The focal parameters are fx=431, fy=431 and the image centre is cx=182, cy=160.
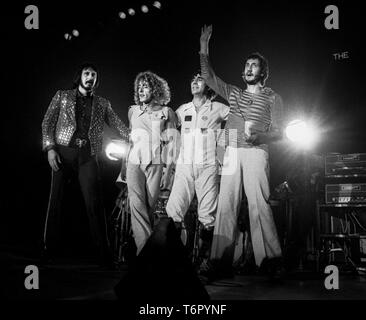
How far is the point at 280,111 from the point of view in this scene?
12.8ft

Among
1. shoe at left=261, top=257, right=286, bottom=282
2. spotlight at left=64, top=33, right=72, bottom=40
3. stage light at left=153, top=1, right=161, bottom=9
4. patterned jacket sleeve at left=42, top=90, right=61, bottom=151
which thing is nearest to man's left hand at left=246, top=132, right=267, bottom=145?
shoe at left=261, top=257, right=286, bottom=282

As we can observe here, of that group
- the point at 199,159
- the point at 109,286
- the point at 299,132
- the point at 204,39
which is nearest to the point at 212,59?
the point at 204,39

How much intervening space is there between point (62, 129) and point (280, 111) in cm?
210

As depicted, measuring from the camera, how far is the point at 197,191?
163 inches

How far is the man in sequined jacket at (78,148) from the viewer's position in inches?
162

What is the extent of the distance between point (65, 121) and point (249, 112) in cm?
179

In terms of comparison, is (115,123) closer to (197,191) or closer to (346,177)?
(197,191)

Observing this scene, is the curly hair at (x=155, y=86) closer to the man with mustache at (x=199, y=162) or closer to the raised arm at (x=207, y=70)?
the man with mustache at (x=199, y=162)

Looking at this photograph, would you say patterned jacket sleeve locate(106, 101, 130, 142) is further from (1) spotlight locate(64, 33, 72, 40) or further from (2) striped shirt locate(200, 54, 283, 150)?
(1) spotlight locate(64, 33, 72, 40)

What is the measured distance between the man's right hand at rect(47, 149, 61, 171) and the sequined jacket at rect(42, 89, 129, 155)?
0.08 m

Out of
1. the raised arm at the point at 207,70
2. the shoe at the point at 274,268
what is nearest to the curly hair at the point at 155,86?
the raised arm at the point at 207,70

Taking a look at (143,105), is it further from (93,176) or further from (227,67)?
(227,67)

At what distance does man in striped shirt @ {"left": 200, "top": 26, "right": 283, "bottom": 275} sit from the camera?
144 inches

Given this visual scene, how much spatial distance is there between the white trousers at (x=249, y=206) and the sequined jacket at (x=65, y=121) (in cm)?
140
